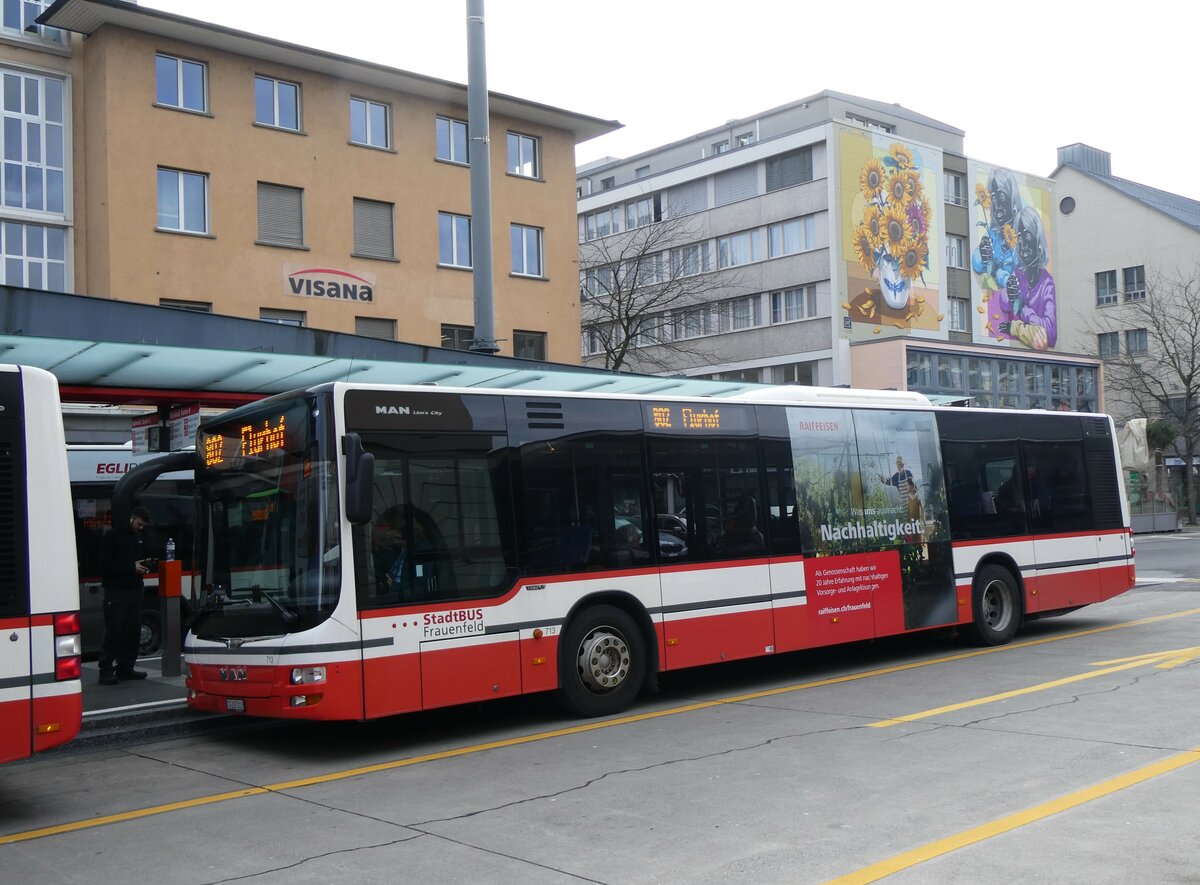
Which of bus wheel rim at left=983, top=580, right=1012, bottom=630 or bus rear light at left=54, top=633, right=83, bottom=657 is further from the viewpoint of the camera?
bus wheel rim at left=983, top=580, right=1012, bottom=630

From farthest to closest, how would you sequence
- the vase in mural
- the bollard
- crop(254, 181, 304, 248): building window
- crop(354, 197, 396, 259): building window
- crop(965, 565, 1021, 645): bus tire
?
the vase in mural → crop(354, 197, 396, 259): building window → crop(254, 181, 304, 248): building window → crop(965, 565, 1021, 645): bus tire → the bollard

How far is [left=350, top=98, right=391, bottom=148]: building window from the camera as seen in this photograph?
1254 inches

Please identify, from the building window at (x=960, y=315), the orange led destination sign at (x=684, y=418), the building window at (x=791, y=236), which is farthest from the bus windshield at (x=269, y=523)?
the building window at (x=960, y=315)

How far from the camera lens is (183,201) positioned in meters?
28.4

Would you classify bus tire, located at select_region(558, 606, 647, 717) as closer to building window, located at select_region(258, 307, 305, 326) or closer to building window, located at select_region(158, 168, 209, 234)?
building window, located at select_region(258, 307, 305, 326)

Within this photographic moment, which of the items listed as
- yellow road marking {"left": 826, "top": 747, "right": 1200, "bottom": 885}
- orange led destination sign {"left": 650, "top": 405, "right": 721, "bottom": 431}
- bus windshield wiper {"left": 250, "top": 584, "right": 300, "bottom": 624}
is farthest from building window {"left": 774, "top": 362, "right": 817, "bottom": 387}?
yellow road marking {"left": 826, "top": 747, "right": 1200, "bottom": 885}

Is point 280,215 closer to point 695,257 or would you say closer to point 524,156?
point 524,156

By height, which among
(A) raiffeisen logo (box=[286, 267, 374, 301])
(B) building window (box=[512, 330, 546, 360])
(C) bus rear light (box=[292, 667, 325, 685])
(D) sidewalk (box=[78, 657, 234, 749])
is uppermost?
(A) raiffeisen logo (box=[286, 267, 374, 301])

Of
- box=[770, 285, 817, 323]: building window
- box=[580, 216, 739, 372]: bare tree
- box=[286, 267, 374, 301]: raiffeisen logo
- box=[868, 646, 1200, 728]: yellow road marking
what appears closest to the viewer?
box=[868, 646, 1200, 728]: yellow road marking

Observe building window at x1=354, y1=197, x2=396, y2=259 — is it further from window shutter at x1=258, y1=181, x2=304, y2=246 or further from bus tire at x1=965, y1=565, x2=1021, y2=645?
bus tire at x1=965, y1=565, x2=1021, y2=645

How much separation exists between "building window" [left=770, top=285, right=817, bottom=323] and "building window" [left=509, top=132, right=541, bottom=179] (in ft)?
68.3

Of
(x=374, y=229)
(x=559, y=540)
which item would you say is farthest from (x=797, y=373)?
(x=559, y=540)

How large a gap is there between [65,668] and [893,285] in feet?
164

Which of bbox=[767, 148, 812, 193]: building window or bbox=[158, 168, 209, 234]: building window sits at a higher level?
bbox=[767, 148, 812, 193]: building window
